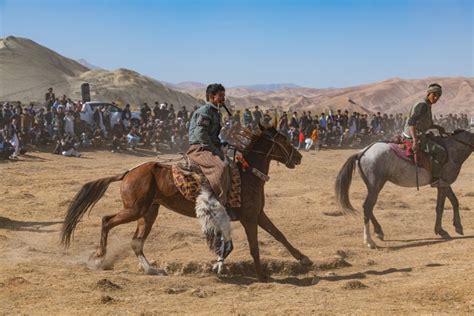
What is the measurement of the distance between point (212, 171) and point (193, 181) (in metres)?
0.28

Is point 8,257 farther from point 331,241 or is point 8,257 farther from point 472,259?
point 472,259

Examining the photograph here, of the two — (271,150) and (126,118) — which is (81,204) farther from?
(126,118)

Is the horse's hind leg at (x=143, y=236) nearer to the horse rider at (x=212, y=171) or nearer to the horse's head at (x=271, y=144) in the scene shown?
the horse rider at (x=212, y=171)

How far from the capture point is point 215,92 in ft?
27.4

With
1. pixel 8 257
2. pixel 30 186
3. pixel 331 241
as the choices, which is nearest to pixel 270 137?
pixel 331 241

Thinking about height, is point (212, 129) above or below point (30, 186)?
above

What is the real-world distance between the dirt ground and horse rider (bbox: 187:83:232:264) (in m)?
0.60

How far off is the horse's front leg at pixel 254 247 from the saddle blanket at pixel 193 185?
32 centimetres

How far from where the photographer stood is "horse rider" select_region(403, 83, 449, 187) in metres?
11.2

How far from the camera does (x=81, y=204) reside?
870 cm

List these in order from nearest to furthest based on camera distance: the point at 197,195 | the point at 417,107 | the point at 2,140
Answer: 1. the point at 197,195
2. the point at 417,107
3. the point at 2,140

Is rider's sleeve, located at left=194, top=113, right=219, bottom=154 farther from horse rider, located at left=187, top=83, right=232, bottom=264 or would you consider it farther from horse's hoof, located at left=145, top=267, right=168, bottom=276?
horse's hoof, located at left=145, top=267, right=168, bottom=276

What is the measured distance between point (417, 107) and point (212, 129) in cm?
447

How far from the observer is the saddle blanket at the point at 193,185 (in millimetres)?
8320
